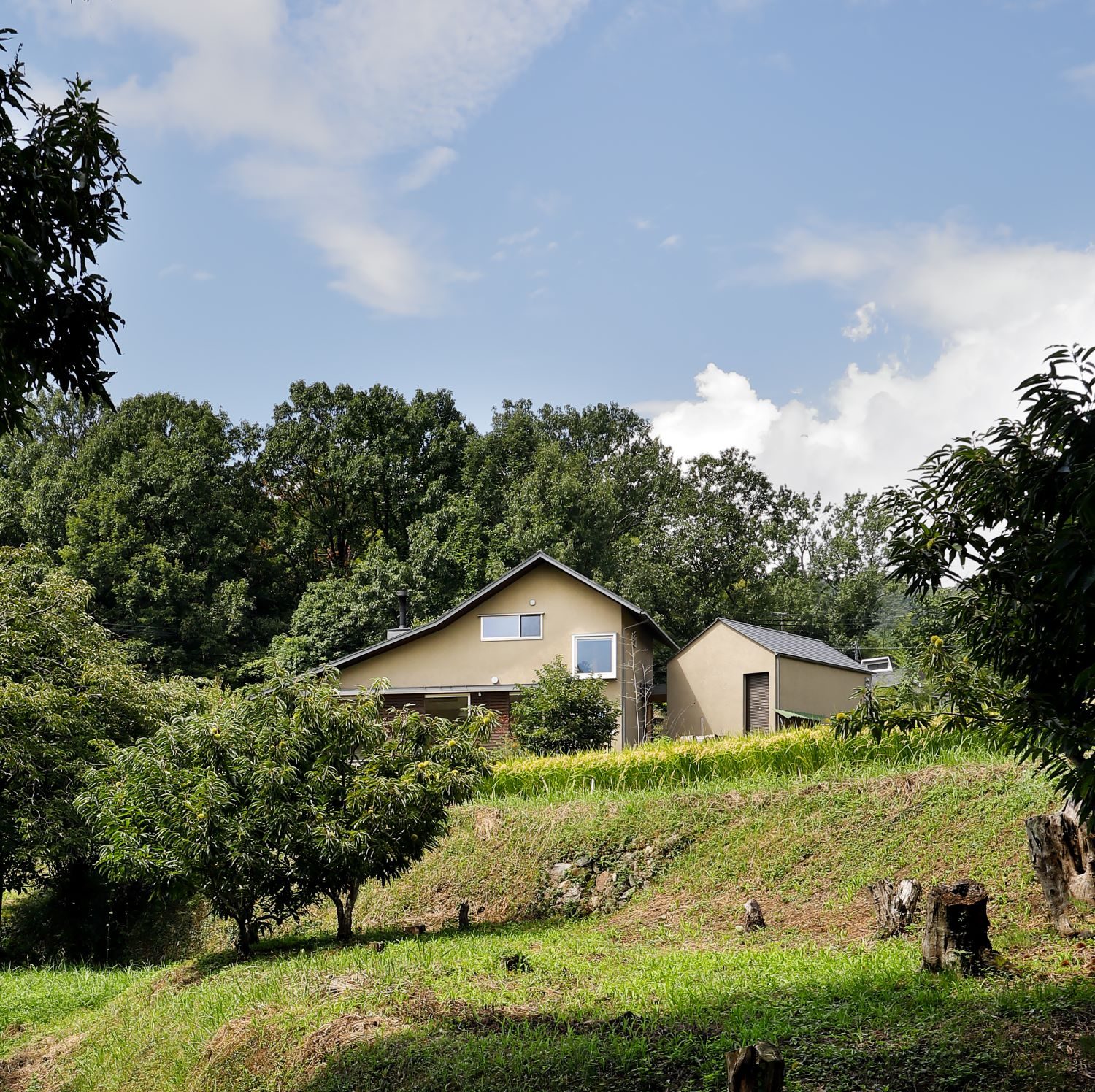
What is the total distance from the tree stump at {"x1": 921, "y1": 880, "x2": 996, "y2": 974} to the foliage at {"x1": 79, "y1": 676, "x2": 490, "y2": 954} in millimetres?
5517

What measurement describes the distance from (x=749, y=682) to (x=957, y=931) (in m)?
19.4

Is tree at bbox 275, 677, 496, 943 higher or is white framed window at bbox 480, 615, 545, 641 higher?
white framed window at bbox 480, 615, 545, 641

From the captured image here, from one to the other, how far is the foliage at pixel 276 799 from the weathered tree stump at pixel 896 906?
181 inches

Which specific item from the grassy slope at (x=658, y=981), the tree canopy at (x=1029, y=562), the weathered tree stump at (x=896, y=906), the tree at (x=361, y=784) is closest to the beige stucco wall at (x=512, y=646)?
the grassy slope at (x=658, y=981)

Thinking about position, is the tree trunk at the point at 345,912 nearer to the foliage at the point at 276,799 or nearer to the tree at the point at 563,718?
the foliage at the point at 276,799

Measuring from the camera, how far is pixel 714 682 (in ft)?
88.2

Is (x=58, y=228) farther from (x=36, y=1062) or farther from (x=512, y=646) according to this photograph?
(x=512, y=646)

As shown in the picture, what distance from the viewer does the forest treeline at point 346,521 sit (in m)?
35.1

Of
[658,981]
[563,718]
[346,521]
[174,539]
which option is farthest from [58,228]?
[346,521]

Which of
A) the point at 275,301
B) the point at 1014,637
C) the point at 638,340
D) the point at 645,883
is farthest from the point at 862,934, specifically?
the point at 638,340

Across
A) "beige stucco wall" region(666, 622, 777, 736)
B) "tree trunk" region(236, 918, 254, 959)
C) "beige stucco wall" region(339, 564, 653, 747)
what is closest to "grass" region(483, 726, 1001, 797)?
"tree trunk" region(236, 918, 254, 959)

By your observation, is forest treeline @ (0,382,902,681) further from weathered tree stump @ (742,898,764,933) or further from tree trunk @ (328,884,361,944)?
weathered tree stump @ (742,898,764,933)

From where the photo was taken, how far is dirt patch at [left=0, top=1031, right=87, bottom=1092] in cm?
809

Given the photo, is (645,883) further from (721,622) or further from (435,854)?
(721,622)
